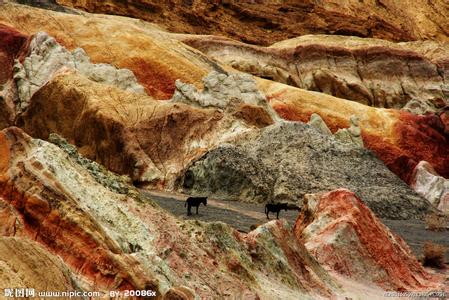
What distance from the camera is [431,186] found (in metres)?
43.3

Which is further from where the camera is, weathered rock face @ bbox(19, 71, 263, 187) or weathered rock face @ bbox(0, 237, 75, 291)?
weathered rock face @ bbox(19, 71, 263, 187)

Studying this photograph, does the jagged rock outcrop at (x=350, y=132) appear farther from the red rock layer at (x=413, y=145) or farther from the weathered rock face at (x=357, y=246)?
the weathered rock face at (x=357, y=246)

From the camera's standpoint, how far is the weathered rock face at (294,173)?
35.2m

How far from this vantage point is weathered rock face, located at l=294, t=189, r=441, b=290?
18.0 m

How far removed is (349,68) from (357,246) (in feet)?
200

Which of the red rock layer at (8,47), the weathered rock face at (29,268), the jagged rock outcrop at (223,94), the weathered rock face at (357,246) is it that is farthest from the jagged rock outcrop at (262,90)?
the weathered rock face at (29,268)

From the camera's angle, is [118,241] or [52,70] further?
[52,70]

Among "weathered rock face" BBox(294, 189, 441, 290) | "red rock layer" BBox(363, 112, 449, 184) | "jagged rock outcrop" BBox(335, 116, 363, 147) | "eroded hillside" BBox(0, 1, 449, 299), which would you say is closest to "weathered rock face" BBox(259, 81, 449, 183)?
"red rock layer" BBox(363, 112, 449, 184)

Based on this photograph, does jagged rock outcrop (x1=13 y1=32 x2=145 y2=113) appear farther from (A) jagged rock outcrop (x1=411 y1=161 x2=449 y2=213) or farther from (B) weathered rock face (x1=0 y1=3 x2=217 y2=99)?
(A) jagged rock outcrop (x1=411 y1=161 x2=449 y2=213)

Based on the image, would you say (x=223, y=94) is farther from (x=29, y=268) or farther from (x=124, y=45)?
(x=29, y=268)

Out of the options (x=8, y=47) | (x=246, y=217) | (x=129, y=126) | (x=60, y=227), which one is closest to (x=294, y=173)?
(x=246, y=217)

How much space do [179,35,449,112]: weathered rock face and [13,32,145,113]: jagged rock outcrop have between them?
941 inches

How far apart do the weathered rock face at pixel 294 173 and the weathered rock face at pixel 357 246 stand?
47.4 feet

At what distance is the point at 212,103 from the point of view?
4541cm
